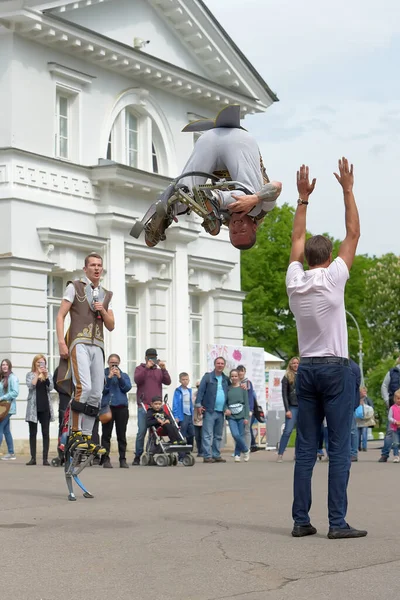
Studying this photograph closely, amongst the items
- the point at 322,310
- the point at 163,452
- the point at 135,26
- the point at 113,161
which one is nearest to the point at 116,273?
the point at 113,161

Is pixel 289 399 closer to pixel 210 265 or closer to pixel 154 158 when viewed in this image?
pixel 154 158

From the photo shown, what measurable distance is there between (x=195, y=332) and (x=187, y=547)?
1092 inches

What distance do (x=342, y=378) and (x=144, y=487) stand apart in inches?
257

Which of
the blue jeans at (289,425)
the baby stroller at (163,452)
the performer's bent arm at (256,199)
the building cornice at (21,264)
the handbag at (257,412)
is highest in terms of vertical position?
the building cornice at (21,264)

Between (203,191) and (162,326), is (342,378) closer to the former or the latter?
(203,191)

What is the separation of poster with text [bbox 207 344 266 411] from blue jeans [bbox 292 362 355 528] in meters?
18.7

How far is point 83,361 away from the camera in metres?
12.8

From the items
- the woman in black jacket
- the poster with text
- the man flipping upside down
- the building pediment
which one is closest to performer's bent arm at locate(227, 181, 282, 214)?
the man flipping upside down

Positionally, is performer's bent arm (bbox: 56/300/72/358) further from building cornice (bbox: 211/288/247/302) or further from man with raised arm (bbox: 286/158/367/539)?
building cornice (bbox: 211/288/247/302)

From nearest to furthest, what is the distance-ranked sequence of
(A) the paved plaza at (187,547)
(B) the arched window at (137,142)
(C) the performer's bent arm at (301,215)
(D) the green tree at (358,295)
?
1. (A) the paved plaza at (187,547)
2. (C) the performer's bent arm at (301,215)
3. (B) the arched window at (137,142)
4. (D) the green tree at (358,295)

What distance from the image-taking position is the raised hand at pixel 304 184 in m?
9.95

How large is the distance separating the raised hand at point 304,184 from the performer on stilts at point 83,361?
352cm

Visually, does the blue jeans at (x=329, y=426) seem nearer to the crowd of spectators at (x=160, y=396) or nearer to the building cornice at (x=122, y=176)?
the crowd of spectators at (x=160, y=396)

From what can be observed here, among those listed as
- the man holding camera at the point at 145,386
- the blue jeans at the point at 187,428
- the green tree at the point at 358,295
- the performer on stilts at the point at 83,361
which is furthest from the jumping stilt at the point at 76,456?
the green tree at the point at 358,295
